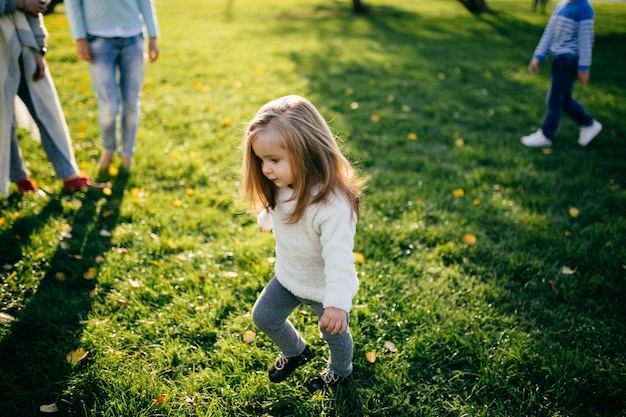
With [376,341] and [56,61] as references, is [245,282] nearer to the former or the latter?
[376,341]

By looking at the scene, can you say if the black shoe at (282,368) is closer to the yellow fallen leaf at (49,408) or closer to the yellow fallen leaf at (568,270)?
the yellow fallen leaf at (49,408)

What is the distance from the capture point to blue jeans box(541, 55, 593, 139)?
14.8 feet

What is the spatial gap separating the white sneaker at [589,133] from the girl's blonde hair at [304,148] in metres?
4.22

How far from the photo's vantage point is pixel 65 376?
6.84ft

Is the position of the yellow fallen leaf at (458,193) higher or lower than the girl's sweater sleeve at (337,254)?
lower

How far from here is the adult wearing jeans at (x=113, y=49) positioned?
3.28 metres

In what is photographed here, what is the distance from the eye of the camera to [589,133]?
4750 mm

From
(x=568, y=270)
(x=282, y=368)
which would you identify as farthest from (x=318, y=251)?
(x=568, y=270)

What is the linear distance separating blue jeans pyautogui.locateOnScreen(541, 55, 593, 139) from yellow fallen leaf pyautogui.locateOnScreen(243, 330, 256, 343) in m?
4.16

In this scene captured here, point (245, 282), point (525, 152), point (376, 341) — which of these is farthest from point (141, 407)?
point (525, 152)

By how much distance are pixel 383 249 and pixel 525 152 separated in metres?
2.57

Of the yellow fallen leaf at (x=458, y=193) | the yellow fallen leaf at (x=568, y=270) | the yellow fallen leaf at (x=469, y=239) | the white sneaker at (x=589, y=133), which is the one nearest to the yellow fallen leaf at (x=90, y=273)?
the yellow fallen leaf at (x=469, y=239)

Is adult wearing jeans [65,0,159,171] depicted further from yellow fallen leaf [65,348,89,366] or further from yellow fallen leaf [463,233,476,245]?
yellow fallen leaf [463,233,476,245]

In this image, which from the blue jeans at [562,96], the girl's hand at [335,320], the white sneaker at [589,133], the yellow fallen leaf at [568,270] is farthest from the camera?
the white sneaker at [589,133]
